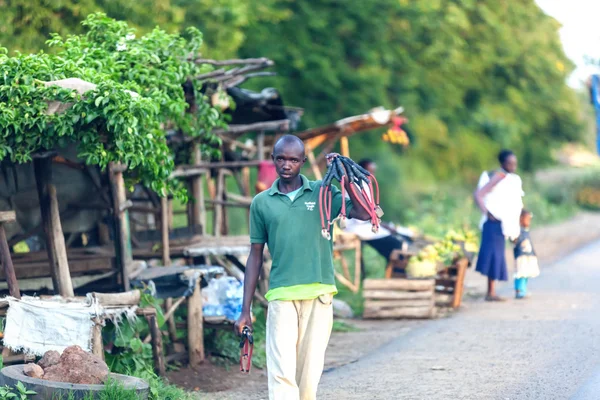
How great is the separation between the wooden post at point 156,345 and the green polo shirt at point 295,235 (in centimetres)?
301

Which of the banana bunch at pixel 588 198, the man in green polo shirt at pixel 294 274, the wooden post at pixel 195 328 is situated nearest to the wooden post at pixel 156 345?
the wooden post at pixel 195 328

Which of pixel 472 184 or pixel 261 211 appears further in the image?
pixel 472 184

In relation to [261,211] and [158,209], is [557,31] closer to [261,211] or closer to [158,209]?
[158,209]

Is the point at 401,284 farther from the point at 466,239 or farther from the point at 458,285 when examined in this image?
the point at 466,239

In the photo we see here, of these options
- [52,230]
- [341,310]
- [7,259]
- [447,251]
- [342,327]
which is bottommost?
[342,327]

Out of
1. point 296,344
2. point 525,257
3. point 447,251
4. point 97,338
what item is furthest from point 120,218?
point 525,257

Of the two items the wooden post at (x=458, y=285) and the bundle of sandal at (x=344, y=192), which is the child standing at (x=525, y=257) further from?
the bundle of sandal at (x=344, y=192)

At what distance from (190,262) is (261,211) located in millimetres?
5612

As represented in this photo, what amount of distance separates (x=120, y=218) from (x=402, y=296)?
4257 millimetres

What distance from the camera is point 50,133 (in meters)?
7.80

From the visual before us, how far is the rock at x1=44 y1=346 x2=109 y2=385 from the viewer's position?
22.1 feet

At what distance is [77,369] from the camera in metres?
6.79

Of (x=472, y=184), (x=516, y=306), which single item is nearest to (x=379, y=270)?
(x=516, y=306)

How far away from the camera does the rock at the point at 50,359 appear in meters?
7.04
